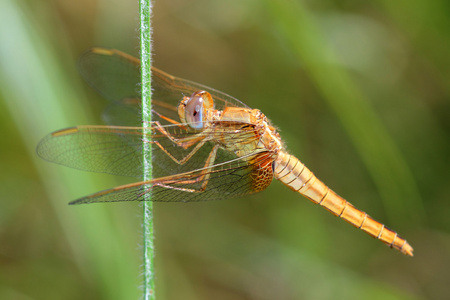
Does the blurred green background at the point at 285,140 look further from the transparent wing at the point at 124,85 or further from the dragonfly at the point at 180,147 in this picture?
the dragonfly at the point at 180,147

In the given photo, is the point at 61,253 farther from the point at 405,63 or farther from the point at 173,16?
the point at 405,63

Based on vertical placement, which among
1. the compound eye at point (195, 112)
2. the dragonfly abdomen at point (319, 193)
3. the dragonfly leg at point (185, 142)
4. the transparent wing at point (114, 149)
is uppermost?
the dragonfly abdomen at point (319, 193)

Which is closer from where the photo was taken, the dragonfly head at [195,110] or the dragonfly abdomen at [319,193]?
the dragonfly head at [195,110]

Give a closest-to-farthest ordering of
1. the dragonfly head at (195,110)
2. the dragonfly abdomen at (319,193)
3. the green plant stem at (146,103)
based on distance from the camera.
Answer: the green plant stem at (146,103) < the dragonfly head at (195,110) < the dragonfly abdomen at (319,193)

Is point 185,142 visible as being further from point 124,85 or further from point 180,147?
point 124,85

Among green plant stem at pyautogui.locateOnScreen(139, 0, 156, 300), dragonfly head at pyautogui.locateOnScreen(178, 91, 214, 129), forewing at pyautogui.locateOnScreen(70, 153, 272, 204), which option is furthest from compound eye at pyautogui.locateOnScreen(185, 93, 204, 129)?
green plant stem at pyautogui.locateOnScreen(139, 0, 156, 300)

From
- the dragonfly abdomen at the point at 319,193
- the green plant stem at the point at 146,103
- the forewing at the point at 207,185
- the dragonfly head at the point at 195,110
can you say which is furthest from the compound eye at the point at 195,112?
the green plant stem at the point at 146,103
